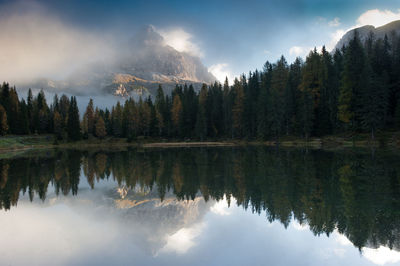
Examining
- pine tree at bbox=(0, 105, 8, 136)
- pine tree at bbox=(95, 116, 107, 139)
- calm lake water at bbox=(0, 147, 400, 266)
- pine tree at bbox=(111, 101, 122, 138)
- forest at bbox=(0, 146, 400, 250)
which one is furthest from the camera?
pine tree at bbox=(111, 101, 122, 138)

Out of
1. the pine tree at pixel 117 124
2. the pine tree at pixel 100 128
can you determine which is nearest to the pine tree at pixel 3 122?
the pine tree at pixel 100 128

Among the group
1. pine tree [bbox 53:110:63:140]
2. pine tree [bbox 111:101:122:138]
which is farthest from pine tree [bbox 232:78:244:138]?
pine tree [bbox 53:110:63:140]

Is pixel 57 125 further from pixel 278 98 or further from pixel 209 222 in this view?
pixel 209 222

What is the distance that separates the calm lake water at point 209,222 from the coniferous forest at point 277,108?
39.6 meters

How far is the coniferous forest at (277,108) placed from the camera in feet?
164

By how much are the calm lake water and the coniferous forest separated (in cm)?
3958

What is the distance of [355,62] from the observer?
52.1 meters

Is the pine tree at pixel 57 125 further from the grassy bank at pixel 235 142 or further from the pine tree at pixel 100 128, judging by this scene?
the pine tree at pixel 100 128

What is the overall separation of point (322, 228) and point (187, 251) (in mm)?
4239

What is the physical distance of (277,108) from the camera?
63.1 m

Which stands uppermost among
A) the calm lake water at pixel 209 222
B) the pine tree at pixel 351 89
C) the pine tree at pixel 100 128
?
the pine tree at pixel 351 89

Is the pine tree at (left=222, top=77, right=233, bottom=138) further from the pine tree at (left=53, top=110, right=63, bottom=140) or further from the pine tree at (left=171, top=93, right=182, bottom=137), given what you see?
the pine tree at (left=53, top=110, right=63, bottom=140)

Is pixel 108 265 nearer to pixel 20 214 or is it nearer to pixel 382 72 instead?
pixel 20 214

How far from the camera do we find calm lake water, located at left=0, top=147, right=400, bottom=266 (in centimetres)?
684
